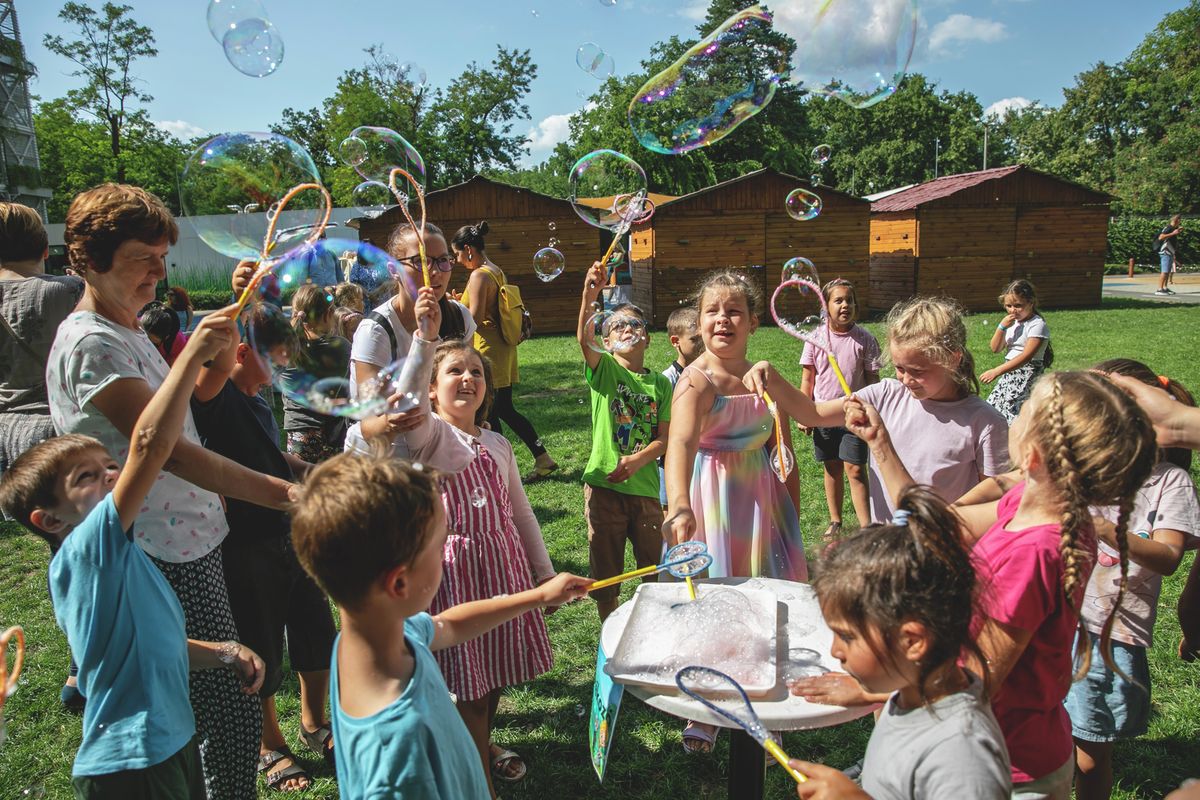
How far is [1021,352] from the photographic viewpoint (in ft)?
19.3

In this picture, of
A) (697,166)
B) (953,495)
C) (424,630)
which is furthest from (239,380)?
(697,166)

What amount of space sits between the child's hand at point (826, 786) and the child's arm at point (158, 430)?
1565mm

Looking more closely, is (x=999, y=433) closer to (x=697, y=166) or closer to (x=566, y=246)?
(x=566, y=246)

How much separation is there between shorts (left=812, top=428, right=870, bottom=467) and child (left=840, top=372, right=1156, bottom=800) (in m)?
3.44

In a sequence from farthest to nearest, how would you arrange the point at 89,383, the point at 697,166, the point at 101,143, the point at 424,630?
the point at 101,143, the point at 697,166, the point at 89,383, the point at 424,630

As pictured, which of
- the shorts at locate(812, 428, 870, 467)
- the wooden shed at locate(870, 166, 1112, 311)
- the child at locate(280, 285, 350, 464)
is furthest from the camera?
the wooden shed at locate(870, 166, 1112, 311)

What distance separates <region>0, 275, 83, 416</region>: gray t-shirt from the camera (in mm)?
3389

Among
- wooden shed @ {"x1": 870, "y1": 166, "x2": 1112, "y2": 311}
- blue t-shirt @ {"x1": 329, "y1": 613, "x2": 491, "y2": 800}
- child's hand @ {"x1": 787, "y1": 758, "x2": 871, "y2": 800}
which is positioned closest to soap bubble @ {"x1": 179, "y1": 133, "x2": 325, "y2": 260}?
blue t-shirt @ {"x1": 329, "y1": 613, "x2": 491, "y2": 800}

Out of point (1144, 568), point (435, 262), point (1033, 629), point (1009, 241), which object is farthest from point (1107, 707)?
point (1009, 241)

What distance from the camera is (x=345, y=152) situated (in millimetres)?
4039

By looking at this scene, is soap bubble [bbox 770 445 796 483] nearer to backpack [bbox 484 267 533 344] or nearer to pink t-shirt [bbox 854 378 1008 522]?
pink t-shirt [bbox 854 378 1008 522]

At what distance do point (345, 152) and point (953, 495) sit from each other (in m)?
3.50

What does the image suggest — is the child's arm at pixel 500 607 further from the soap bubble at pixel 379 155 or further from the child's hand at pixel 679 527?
the soap bubble at pixel 379 155

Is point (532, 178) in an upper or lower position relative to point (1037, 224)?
upper
